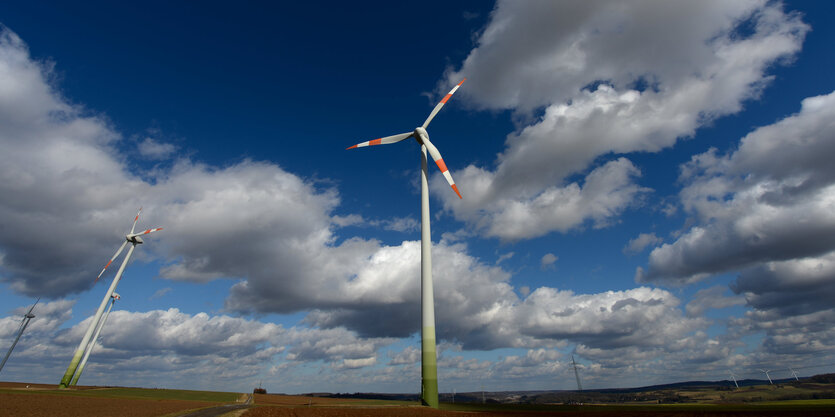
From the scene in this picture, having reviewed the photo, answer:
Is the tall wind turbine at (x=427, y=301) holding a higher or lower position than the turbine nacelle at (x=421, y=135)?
lower

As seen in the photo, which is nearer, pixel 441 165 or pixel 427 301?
pixel 427 301

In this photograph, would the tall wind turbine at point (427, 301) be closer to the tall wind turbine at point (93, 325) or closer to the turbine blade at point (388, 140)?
the turbine blade at point (388, 140)

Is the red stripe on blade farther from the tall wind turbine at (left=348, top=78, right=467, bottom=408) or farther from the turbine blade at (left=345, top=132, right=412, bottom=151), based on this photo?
the turbine blade at (left=345, top=132, right=412, bottom=151)

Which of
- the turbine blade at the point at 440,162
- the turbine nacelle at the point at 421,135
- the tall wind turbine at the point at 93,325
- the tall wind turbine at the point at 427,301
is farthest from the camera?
the tall wind turbine at the point at 93,325

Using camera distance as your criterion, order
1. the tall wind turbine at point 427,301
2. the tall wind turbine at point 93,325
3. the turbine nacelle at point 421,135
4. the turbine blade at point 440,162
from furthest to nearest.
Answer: the tall wind turbine at point 93,325
the turbine nacelle at point 421,135
the turbine blade at point 440,162
the tall wind turbine at point 427,301

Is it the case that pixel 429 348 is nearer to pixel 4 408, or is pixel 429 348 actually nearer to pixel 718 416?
pixel 718 416

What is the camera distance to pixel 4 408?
5594cm

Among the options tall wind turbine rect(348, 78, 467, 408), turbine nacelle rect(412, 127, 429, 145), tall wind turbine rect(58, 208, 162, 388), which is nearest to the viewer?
tall wind turbine rect(348, 78, 467, 408)

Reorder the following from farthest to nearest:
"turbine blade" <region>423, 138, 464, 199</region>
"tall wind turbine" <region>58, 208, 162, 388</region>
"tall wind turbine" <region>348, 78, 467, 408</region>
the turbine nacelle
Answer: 1. "tall wind turbine" <region>58, 208, 162, 388</region>
2. the turbine nacelle
3. "turbine blade" <region>423, 138, 464, 199</region>
4. "tall wind turbine" <region>348, 78, 467, 408</region>

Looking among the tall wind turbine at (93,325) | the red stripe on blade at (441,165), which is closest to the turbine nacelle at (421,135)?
the red stripe on blade at (441,165)

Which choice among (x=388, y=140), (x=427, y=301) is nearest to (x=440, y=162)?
(x=388, y=140)

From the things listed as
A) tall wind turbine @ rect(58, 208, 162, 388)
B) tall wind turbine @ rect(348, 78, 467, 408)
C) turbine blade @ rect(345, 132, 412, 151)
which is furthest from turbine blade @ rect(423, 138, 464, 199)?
tall wind turbine @ rect(58, 208, 162, 388)

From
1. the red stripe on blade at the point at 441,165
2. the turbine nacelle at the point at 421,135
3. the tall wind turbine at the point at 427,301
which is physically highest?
the turbine nacelle at the point at 421,135

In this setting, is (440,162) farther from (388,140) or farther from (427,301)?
(427,301)
